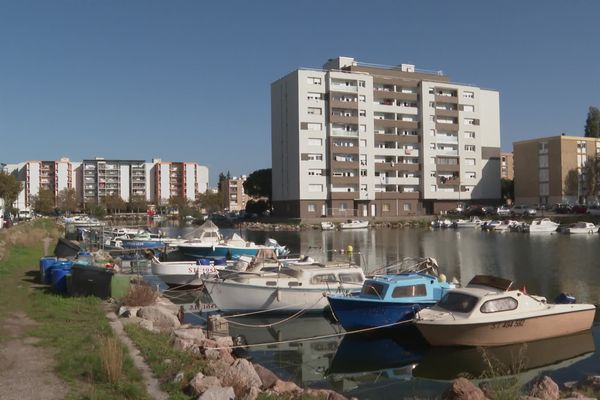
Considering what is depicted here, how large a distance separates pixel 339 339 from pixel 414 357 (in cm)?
305

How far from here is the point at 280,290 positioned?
71.3 ft

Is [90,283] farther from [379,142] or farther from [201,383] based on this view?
[379,142]

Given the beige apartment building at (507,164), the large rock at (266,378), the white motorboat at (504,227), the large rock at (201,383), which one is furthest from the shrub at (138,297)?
the beige apartment building at (507,164)

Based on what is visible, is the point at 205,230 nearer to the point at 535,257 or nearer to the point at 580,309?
the point at 535,257

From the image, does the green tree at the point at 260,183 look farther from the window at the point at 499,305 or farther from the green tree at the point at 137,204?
the window at the point at 499,305

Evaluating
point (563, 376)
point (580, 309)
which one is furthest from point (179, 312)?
point (580, 309)

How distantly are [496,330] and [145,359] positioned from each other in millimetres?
10979

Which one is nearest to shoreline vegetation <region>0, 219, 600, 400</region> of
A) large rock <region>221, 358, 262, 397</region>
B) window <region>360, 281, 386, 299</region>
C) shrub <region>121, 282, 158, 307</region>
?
large rock <region>221, 358, 262, 397</region>

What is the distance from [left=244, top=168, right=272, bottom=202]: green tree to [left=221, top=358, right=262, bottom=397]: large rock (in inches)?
4444

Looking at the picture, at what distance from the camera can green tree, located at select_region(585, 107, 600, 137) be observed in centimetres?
12425

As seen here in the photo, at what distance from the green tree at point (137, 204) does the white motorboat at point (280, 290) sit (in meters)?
157

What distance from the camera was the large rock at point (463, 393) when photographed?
10.6 meters

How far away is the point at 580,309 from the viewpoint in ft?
59.9

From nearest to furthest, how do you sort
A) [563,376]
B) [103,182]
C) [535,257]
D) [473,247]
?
[563,376] < [535,257] < [473,247] < [103,182]
